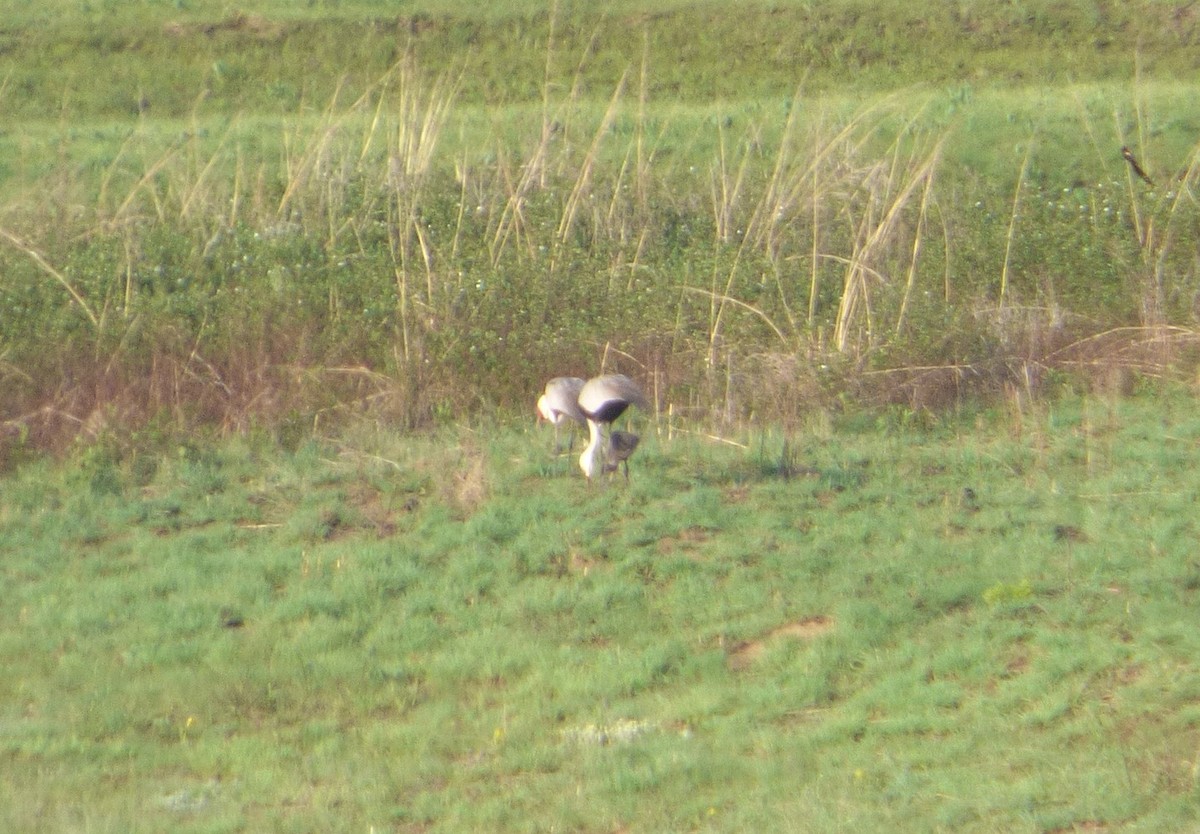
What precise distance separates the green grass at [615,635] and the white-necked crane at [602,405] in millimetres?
210

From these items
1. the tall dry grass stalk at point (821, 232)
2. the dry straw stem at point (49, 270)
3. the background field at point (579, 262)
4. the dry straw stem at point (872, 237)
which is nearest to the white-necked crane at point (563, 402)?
the background field at point (579, 262)

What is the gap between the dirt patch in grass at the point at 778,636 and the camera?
6082 millimetres

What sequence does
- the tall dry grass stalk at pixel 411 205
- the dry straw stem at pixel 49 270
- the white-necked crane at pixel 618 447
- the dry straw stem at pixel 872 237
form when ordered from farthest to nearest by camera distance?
the dry straw stem at pixel 49 270, the tall dry grass stalk at pixel 411 205, the dry straw stem at pixel 872 237, the white-necked crane at pixel 618 447

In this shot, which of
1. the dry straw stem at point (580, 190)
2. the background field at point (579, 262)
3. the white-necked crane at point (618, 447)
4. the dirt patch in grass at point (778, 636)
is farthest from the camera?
the dry straw stem at point (580, 190)

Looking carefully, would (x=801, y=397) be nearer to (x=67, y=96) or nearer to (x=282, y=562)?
(x=282, y=562)

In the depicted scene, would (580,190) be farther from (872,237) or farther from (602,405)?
(602,405)

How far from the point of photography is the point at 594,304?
10.9 m

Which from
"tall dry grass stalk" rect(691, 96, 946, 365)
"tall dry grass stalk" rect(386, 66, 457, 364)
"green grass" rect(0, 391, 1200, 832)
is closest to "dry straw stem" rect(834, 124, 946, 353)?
"tall dry grass stalk" rect(691, 96, 946, 365)

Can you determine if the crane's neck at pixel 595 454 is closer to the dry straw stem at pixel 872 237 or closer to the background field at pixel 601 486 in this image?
the background field at pixel 601 486

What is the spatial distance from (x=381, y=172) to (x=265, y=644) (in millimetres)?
6978

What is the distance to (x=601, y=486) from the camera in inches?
307

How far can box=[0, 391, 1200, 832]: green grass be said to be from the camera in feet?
16.3

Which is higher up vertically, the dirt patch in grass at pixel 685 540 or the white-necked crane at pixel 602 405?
the white-necked crane at pixel 602 405

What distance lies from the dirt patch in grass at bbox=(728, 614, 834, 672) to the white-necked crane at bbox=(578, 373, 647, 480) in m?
1.55
